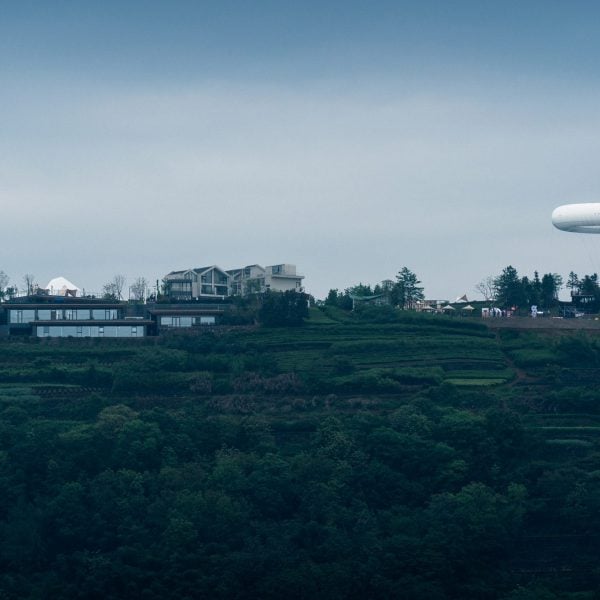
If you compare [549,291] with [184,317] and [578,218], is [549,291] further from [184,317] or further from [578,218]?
[184,317]

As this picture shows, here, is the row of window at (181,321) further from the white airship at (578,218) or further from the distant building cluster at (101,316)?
the white airship at (578,218)

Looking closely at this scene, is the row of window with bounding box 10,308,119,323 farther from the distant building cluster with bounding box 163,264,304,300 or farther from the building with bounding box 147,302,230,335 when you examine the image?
the distant building cluster with bounding box 163,264,304,300

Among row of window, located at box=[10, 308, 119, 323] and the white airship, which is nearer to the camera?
the white airship

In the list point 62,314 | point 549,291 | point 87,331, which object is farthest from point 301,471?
point 549,291

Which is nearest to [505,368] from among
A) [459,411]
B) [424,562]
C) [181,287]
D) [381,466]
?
[459,411]

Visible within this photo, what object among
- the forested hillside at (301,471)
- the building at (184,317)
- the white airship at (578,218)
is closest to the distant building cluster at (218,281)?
the building at (184,317)

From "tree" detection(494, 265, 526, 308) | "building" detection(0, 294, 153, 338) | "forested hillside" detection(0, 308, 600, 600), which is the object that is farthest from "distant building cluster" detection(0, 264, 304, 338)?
"tree" detection(494, 265, 526, 308)

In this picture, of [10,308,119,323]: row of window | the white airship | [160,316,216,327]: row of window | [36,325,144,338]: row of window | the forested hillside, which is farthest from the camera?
[160,316,216,327]: row of window
